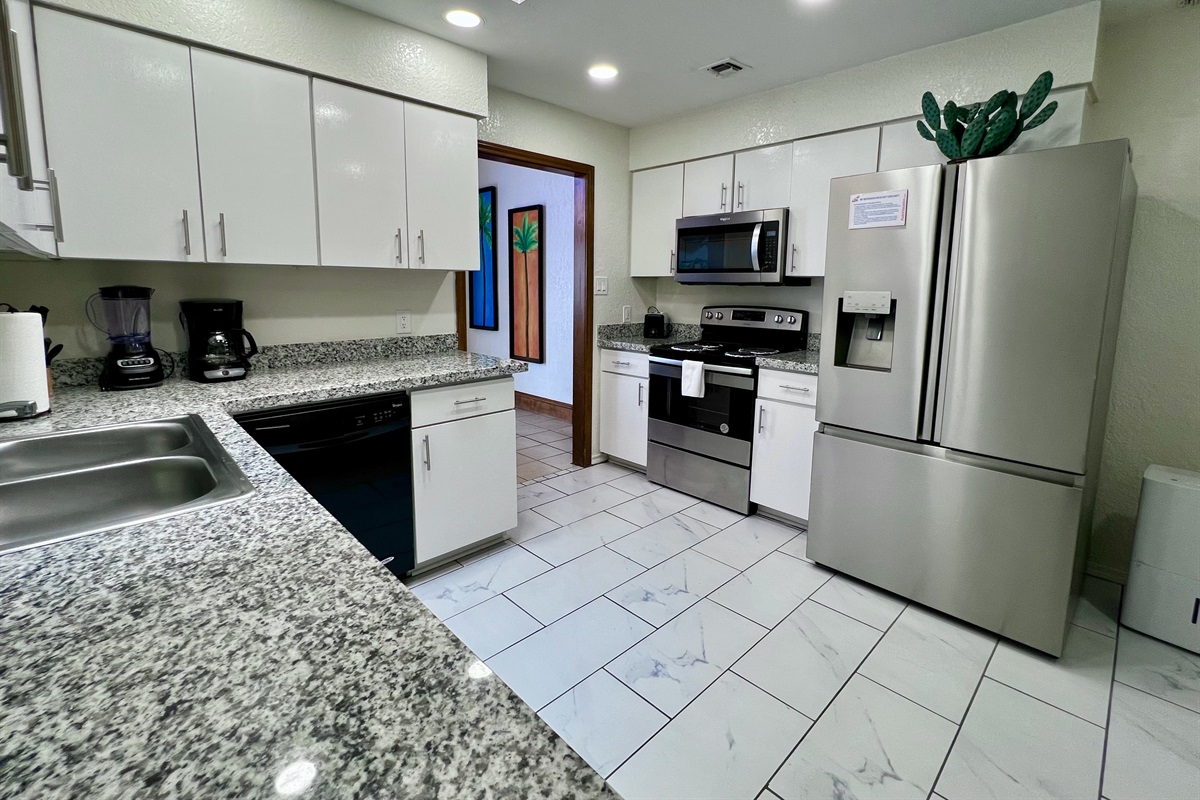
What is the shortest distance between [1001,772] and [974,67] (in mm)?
2687

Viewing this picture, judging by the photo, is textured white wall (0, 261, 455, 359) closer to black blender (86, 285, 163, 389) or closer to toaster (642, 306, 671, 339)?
black blender (86, 285, 163, 389)

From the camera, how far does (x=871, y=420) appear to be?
94.7 inches

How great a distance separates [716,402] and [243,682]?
2.96 meters

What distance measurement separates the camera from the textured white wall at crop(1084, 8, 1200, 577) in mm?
2363

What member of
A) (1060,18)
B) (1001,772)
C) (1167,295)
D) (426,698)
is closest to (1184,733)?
(1001,772)

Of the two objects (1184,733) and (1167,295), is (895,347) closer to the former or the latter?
(1167,295)

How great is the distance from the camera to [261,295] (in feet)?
8.21

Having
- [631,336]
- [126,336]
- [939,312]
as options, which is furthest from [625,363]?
[126,336]

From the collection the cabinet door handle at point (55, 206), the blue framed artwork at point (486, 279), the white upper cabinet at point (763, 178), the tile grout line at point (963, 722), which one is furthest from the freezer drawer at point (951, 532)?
the blue framed artwork at point (486, 279)

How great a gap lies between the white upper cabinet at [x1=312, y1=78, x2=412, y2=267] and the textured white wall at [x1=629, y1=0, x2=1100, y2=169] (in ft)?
6.21

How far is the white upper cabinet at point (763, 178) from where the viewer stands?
128 inches

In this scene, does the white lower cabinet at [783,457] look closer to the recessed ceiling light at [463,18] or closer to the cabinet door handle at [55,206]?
the recessed ceiling light at [463,18]

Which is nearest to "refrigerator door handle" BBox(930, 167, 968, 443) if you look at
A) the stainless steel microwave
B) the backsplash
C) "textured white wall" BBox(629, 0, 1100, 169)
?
"textured white wall" BBox(629, 0, 1100, 169)

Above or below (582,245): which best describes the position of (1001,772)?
below
